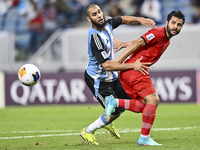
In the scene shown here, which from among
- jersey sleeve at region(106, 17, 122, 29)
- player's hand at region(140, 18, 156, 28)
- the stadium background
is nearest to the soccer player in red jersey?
player's hand at region(140, 18, 156, 28)

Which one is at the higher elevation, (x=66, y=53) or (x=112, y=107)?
(x=112, y=107)

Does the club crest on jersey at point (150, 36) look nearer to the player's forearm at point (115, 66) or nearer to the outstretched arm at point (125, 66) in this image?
the outstretched arm at point (125, 66)

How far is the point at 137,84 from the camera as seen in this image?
17.9ft

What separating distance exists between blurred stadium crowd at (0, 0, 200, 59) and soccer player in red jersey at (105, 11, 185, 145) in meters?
9.82

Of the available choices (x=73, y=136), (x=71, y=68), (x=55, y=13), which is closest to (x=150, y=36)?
(x=73, y=136)

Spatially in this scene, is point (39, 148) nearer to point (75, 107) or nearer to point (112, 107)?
point (112, 107)

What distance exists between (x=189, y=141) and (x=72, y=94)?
27.0 ft

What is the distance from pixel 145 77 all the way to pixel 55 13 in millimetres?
11502

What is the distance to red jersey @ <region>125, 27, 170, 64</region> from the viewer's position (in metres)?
5.39

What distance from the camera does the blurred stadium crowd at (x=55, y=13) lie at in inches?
601

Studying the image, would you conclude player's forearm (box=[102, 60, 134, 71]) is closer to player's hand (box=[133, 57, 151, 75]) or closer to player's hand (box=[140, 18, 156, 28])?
player's hand (box=[133, 57, 151, 75])

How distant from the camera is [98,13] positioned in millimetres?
5727

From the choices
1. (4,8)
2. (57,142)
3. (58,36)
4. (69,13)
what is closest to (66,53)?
(58,36)

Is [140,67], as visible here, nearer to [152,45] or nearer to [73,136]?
[152,45]
